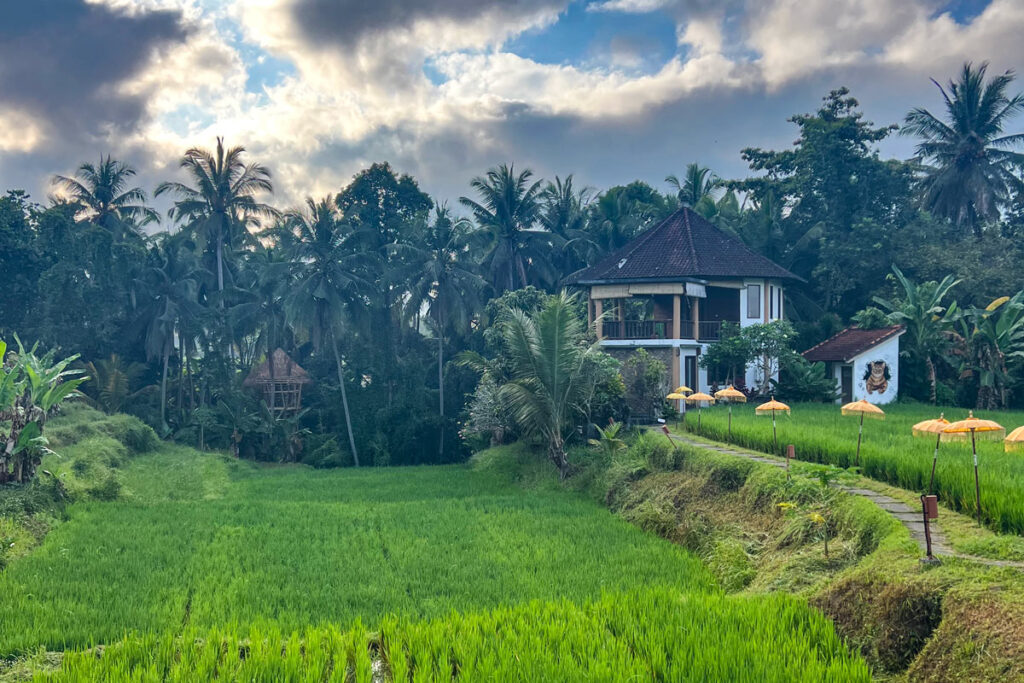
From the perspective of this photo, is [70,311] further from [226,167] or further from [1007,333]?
[1007,333]

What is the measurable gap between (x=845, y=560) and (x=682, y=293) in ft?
53.6

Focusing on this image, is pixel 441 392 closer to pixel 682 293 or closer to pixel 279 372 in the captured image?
pixel 279 372

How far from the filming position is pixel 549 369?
18578 millimetres

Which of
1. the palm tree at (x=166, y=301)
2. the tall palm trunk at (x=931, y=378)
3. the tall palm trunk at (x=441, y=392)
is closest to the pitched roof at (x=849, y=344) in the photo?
the tall palm trunk at (x=931, y=378)

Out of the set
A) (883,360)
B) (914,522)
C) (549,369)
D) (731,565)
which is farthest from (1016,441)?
(883,360)

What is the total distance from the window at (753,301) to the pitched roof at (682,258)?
2.20 feet

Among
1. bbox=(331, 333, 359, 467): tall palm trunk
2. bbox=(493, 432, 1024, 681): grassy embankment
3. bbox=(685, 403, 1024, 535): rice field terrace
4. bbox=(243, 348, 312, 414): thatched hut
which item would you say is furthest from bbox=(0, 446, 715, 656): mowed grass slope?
bbox=(243, 348, 312, 414): thatched hut

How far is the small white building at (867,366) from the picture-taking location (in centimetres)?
2445

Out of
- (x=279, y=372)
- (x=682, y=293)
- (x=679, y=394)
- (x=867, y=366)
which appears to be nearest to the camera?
(x=679, y=394)

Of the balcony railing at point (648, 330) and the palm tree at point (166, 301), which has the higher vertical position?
the palm tree at point (166, 301)

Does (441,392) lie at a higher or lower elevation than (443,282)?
lower

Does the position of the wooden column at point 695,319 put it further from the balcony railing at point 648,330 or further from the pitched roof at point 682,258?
the pitched roof at point 682,258

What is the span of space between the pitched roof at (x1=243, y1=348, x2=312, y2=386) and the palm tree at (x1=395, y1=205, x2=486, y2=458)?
5.66m

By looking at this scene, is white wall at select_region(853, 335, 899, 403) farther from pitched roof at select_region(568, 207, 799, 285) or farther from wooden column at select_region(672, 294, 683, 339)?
wooden column at select_region(672, 294, 683, 339)
